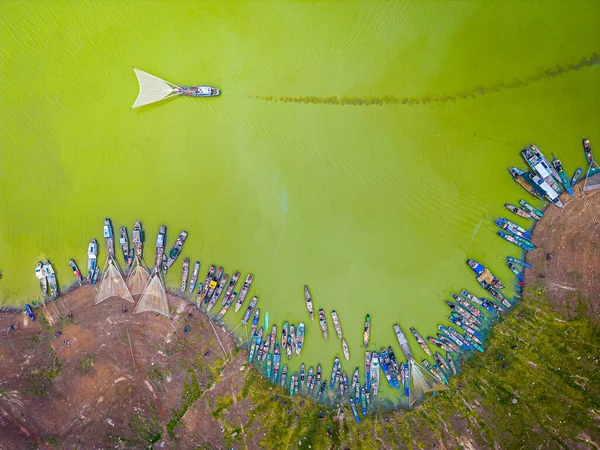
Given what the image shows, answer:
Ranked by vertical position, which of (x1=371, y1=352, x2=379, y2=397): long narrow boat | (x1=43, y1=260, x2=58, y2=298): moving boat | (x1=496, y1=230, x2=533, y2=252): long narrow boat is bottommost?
(x1=371, y1=352, x2=379, y2=397): long narrow boat

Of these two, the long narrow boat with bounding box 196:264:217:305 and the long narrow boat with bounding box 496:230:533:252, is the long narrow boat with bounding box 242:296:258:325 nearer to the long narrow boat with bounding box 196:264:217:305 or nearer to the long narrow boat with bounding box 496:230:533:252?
the long narrow boat with bounding box 196:264:217:305

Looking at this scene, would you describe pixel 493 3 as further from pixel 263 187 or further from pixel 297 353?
pixel 297 353

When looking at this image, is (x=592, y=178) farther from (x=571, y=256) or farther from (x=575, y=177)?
(x=571, y=256)

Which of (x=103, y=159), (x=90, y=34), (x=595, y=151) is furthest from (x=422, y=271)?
(x=90, y=34)

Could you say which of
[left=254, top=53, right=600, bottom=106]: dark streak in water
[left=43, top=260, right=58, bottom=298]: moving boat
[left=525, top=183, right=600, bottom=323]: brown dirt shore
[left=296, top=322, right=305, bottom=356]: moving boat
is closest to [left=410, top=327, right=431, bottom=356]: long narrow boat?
[left=296, top=322, right=305, bottom=356]: moving boat

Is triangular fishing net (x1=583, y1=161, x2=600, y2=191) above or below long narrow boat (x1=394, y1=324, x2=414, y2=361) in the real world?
above

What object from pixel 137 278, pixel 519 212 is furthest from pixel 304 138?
pixel 519 212
